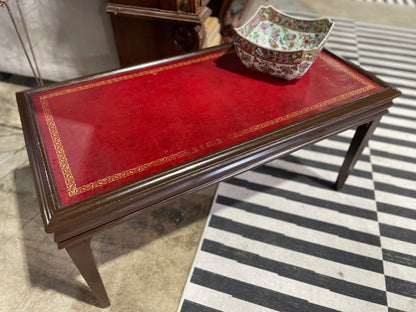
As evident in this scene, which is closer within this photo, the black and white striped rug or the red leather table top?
the red leather table top

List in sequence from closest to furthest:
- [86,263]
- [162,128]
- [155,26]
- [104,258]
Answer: [86,263]
[162,128]
[104,258]
[155,26]

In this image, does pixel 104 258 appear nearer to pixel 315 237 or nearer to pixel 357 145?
pixel 315 237

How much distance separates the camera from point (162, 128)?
106 centimetres

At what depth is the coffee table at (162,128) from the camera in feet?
2.83

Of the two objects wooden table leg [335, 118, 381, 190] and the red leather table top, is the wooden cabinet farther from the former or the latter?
wooden table leg [335, 118, 381, 190]

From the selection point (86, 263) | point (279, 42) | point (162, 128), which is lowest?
point (86, 263)

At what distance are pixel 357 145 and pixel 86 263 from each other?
4.21ft

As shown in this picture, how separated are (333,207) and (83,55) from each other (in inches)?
72.5

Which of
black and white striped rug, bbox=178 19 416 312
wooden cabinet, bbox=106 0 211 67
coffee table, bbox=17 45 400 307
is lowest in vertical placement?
black and white striped rug, bbox=178 19 416 312

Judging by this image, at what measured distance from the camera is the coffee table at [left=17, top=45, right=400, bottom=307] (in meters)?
0.86

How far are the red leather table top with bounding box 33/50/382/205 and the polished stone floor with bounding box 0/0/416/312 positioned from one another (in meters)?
0.64

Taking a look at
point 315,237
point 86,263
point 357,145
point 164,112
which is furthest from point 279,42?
point 86,263

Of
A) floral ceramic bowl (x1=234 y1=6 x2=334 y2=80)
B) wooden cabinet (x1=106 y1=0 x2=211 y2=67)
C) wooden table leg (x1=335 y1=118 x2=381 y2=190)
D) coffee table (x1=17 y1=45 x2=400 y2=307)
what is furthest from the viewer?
wooden cabinet (x1=106 y1=0 x2=211 y2=67)

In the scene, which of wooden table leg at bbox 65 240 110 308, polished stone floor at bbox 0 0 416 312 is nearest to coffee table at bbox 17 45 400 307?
wooden table leg at bbox 65 240 110 308
